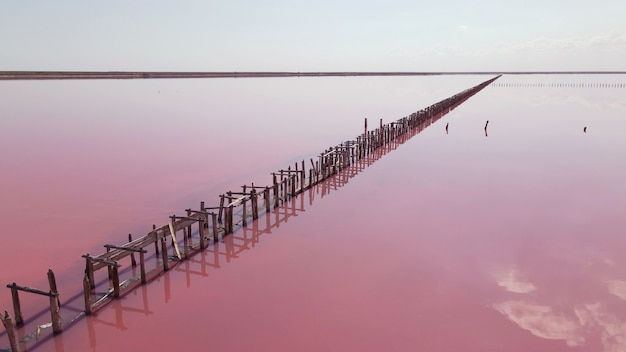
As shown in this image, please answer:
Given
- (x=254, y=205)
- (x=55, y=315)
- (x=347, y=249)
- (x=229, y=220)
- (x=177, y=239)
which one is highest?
(x=254, y=205)

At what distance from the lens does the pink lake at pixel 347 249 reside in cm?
825

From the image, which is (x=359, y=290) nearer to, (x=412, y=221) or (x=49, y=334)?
(x=412, y=221)

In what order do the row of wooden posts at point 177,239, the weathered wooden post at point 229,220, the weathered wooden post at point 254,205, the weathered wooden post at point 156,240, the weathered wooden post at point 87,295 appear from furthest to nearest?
the weathered wooden post at point 254,205, the weathered wooden post at point 229,220, the weathered wooden post at point 156,240, the weathered wooden post at point 87,295, the row of wooden posts at point 177,239

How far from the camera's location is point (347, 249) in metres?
11.8

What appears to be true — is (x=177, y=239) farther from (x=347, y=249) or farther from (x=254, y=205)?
(x=347, y=249)

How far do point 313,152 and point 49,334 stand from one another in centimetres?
1833

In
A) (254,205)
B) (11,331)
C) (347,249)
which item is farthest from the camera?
(254,205)

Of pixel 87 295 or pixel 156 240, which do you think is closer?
pixel 87 295

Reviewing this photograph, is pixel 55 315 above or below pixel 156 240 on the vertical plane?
below

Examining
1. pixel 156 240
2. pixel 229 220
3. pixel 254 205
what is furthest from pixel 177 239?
pixel 254 205

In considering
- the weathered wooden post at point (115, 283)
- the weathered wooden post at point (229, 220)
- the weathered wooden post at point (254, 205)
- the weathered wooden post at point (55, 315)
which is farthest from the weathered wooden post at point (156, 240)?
the weathered wooden post at point (254, 205)

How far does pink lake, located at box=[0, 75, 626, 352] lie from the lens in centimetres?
825

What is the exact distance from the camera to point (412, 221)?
13883 mm

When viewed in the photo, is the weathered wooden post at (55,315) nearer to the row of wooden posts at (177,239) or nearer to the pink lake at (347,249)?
the row of wooden posts at (177,239)
